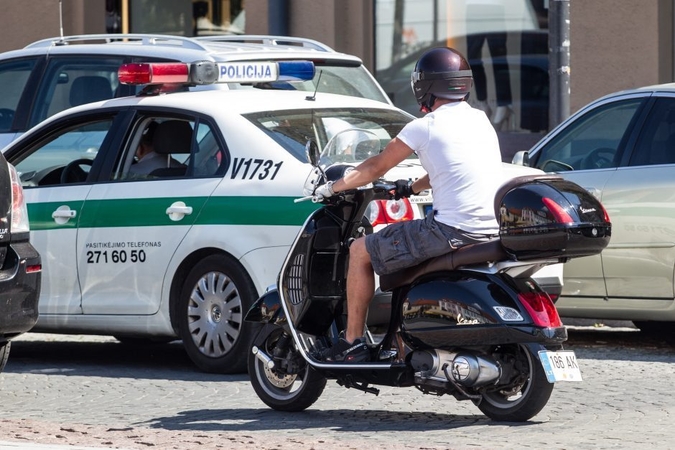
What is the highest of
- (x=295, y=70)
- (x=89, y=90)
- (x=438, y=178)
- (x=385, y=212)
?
(x=295, y=70)

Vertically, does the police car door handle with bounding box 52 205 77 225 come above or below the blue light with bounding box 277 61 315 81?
below

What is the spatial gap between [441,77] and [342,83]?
159 inches

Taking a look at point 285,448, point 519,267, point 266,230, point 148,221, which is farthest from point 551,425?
point 148,221

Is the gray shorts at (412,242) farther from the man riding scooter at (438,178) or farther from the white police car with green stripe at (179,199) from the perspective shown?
the white police car with green stripe at (179,199)

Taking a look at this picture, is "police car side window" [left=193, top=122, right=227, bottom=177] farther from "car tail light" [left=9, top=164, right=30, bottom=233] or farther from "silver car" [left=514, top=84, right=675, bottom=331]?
"silver car" [left=514, top=84, right=675, bottom=331]

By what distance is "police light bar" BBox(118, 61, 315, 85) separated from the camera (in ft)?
29.1

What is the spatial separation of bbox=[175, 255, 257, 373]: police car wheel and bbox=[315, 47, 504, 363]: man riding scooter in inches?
62.1

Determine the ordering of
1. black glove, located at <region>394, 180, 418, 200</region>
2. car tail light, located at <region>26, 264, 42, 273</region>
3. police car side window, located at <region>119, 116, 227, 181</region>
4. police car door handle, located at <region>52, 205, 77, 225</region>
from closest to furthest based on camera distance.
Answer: black glove, located at <region>394, 180, 418, 200</region> → car tail light, located at <region>26, 264, 42, 273</region> → police car side window, located at <region>119, 116, 227, 181</region> → police car door handle, located at <region>52, 205, 77, 225</region>

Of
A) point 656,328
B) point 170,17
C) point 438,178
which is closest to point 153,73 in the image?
point 438,178

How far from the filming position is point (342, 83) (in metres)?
10.7

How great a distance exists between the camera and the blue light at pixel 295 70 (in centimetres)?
938

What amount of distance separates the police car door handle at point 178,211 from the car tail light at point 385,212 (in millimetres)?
1246

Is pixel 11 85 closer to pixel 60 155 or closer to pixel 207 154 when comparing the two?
pixel 60 155

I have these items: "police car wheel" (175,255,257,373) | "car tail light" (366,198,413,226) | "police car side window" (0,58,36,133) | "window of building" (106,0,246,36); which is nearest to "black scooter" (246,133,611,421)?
Result: "car tail light" (366,198,413,226)
